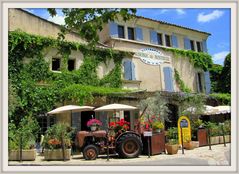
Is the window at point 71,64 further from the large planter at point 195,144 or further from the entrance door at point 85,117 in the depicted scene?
the large planter at point 195,144

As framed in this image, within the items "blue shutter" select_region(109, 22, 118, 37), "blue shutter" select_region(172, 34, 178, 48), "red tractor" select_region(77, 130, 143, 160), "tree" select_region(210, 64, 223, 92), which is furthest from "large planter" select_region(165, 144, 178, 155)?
"tree" select_region(210, 64, 223, 92)

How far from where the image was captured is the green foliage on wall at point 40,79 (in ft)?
52.3

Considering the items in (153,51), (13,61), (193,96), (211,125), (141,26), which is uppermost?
(141,26)

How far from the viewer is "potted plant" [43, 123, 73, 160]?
12.2m

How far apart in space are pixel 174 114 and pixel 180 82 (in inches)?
103

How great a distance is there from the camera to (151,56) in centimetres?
2234

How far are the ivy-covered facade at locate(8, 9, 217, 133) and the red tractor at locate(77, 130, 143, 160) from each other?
420 centimetres

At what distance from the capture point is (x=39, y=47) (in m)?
17.0

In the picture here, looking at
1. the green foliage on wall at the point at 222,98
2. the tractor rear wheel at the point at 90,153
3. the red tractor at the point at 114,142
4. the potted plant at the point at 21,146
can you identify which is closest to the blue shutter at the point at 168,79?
the green foliage on wall at the point at 222,98

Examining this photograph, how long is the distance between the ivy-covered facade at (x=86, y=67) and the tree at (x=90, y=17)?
7597mm

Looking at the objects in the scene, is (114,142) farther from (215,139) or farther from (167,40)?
(167,40)

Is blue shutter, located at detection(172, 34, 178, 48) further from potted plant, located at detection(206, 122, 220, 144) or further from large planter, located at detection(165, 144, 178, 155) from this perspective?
large planter, located at detection(165, 144, 178, 155)
